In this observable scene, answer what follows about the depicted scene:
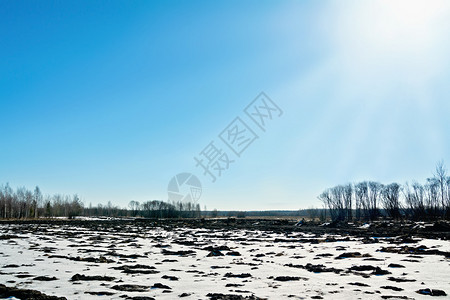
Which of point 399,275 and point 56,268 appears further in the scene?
point 56,268

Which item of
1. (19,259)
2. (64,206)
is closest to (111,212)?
(64,206)

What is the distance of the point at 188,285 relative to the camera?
9102mm

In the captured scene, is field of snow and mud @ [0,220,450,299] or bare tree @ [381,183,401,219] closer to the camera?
field of snow and mud @ [0,220,450,299]

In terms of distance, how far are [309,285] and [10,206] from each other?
115m

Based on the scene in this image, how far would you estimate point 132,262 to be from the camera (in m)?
13.4

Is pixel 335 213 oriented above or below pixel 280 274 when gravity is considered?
below

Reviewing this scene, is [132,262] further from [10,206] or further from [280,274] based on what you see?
[10,206]

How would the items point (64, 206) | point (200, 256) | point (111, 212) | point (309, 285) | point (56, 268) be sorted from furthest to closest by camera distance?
point (111, 212), point (64, 206), point (200, 256), point (56, 268), point (309, 285)

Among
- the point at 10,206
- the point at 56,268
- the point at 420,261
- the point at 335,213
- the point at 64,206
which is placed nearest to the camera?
the point at 56,268

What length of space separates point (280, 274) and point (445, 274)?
5.80m

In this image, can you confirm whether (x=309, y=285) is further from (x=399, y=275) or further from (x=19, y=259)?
(x=19, y=259)

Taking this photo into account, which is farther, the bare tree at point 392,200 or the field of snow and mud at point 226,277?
the bare tree at point 392,200

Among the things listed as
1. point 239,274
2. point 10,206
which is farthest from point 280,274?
point 10,206

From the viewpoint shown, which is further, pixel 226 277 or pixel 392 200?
pixel 392 200
